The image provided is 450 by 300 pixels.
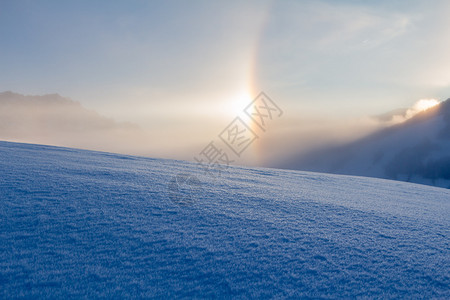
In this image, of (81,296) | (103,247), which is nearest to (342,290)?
(81,296)

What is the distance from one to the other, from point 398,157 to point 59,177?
90711 mm

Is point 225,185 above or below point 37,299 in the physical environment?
above

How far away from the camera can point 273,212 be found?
11.8 feet

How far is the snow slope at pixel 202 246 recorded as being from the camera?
189 centimetres

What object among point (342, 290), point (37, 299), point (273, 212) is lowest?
point (37, 299)

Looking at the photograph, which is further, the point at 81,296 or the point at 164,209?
the point at 164,209

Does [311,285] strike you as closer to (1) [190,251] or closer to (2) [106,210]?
(1) [190,251]

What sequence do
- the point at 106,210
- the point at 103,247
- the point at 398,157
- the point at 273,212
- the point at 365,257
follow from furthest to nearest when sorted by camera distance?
the point at 398,157 → the point at 273,212 → the point at 106,210 → the point at 365,257 → the point at 103,247

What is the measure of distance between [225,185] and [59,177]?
304 cm

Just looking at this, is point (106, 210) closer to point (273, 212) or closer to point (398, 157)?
point (273, 212)

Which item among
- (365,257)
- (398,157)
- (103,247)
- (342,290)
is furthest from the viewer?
(398,157)

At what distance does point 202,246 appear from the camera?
2420 millimetres

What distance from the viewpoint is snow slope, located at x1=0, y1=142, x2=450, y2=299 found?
189 centimetres

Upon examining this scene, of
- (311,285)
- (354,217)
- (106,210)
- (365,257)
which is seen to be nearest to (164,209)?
(106,210)
